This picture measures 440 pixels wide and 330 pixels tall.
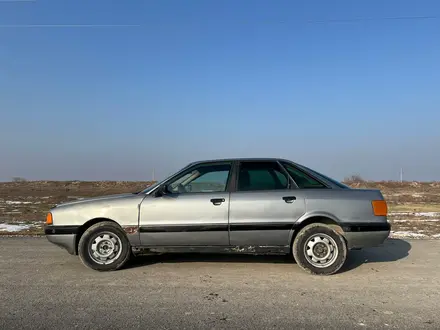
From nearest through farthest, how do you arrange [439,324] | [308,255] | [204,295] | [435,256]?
[439,324] → [204,295] → [308,255] → [435,256]

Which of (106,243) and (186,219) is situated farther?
(106,243)

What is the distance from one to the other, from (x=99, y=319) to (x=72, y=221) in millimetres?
2240

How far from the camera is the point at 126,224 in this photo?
5.67 meters

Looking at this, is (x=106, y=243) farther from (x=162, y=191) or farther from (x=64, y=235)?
(x=162, y=191)

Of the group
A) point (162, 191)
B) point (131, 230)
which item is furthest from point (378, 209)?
point (131, 230)

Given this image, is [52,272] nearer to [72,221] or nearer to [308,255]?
[72,221]

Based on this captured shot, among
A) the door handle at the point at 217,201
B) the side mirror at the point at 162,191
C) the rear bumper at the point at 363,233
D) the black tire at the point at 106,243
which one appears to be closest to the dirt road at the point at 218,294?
the black tire at the point at 106,243

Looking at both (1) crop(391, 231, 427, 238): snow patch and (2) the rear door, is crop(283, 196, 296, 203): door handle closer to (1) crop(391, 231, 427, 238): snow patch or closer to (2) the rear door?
(2) the rear door

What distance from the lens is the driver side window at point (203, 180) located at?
5.85 metres

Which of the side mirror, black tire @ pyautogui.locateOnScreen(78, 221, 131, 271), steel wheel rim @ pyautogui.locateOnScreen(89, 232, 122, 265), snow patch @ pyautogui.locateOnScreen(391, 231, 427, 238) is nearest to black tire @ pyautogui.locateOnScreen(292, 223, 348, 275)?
the side mirror

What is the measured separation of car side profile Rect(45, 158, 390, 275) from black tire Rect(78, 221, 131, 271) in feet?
0.05

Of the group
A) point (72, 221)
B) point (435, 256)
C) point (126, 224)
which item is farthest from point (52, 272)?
point (435, 256)

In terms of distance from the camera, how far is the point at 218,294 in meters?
4.61

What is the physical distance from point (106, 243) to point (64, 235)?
0.63 m
